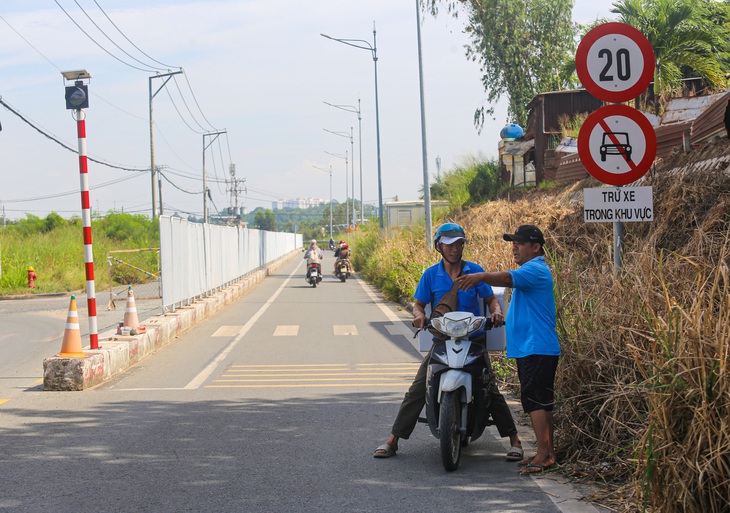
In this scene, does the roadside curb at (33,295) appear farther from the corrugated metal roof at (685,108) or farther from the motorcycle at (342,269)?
the corrugated metal roof at (685,108)

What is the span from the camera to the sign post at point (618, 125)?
21.5 feet

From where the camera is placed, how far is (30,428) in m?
7.48

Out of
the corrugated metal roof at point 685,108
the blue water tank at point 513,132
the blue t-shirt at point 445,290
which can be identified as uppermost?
the blue water tank at point 513,132

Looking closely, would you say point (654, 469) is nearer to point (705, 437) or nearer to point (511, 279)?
point (705, 437)

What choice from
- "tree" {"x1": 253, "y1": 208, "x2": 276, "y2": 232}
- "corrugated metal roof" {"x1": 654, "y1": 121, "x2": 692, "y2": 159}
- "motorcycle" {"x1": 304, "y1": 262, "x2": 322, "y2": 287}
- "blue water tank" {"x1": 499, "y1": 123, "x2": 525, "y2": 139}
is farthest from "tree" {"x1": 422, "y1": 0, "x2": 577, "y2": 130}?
"tree" {"x1": 253, "y1": 208, "x2": 276, "y2": 232}

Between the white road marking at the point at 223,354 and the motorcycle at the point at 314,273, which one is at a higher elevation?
the motorcycle at the point at 314,273

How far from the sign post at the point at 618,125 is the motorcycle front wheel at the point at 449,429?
1883 millimetres

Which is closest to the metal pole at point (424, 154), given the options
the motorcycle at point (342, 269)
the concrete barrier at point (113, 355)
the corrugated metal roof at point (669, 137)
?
the concrete barrier at point (113, 355)

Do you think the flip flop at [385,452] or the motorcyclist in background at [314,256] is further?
the motorcyclist in background at [314,256]

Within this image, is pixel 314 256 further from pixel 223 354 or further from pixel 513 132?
pixel 223 354

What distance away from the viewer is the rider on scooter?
6.25 meters

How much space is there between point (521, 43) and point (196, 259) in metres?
24.7

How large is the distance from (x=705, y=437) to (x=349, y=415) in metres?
4.25

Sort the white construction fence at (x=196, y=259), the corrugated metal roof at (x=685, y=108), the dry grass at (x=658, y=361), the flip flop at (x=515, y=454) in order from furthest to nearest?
the corrugated metal roof at (x=685, y=108) < the white construction fence at (x=196, y=259) < the flip flop at (x=515, y=454) < the dry grass at (x=658, y=361)
